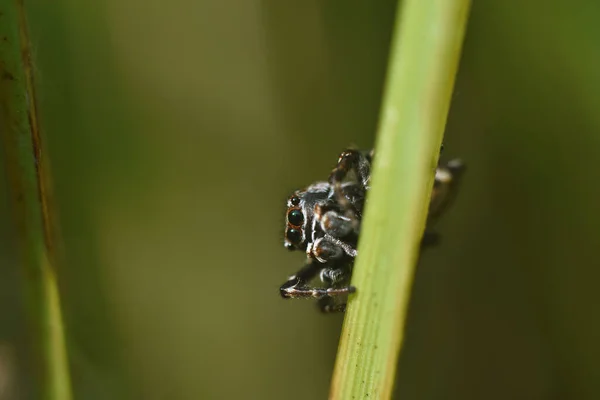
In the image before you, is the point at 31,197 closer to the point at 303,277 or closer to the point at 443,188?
the point at 303,277

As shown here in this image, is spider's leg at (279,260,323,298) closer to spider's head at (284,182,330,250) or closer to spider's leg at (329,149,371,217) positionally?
spider's head at (284,182,330,250)

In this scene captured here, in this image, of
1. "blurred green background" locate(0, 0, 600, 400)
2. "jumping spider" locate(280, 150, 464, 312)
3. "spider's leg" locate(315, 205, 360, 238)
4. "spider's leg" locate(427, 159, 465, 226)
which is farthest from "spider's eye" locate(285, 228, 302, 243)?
"blurred green background" locate(0, 0, 600, 400)

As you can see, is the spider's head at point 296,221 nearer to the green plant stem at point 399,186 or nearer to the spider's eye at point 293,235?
the spider's eye at point 293,235

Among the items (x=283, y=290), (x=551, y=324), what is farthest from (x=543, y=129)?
(x=283, y=290)

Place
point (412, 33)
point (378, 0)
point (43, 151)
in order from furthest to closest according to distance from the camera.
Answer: point (378, 0) → point (43, 151) → point (412, 33)

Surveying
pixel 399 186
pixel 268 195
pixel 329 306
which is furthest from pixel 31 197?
pixel 268 195

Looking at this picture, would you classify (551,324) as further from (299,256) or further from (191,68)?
(191,68)
